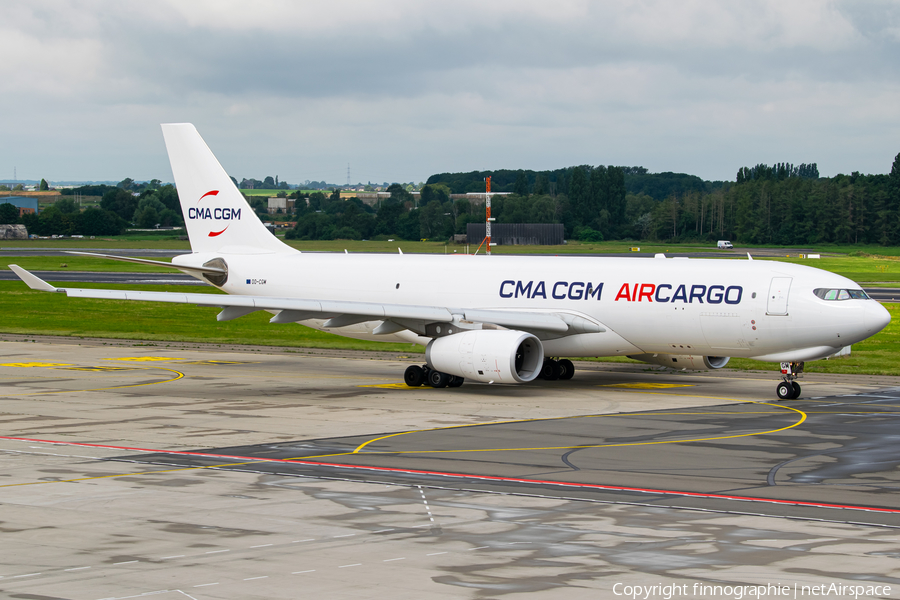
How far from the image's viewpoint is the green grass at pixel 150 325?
46.9 m

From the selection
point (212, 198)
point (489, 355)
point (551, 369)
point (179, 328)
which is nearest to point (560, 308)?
point (551, 369)

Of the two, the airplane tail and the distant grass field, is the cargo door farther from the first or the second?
the airplane tail

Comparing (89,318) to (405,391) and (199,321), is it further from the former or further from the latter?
(405,391)

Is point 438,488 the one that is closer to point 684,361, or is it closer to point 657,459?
point 657,459

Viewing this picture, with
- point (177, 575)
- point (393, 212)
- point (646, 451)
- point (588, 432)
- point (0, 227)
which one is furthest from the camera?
point (393, 212)

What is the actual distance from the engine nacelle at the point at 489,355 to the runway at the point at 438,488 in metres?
0.85

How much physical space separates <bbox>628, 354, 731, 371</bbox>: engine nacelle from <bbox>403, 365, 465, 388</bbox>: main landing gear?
19.0ft

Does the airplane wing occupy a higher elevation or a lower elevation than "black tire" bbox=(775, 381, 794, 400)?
higher

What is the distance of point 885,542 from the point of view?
13844mm

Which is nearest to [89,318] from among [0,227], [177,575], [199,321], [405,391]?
[199,321]

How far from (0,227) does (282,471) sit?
17116cm

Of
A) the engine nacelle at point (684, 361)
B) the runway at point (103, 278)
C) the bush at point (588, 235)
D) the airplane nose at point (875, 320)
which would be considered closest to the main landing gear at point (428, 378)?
the engine nacelle at point (684, 361)

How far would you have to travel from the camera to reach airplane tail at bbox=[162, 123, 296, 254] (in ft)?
126

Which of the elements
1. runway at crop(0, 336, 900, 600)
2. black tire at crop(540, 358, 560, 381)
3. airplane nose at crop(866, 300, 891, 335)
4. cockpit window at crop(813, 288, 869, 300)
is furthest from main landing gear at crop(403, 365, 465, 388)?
airplane nose at crop(866, 300, 891, 335)
